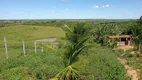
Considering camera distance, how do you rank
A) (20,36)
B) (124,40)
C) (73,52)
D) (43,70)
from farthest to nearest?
1. (20,36)
2. (124,40)
3. (43,70)
4. (73,52)

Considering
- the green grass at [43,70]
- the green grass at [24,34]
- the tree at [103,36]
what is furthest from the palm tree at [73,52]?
the green grass at [24,34]

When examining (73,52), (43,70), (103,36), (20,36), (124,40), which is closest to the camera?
(73,52)

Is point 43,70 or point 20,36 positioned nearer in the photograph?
point 43,70

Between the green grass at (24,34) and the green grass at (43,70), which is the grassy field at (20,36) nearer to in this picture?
the green grass at (24,34)

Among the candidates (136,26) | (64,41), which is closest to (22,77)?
(64,41)

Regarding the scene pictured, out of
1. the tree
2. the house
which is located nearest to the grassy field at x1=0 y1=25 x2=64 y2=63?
the tree

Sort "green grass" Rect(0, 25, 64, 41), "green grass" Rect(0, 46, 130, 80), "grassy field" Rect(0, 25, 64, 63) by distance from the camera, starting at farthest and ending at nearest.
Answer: "green grass" Rect(0, 25, 64, 41), "grassy field" Rect(0, 25, 64, 63), "green grass" Rect(0, 46, 130, 80)

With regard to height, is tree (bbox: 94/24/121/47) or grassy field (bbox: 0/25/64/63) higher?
tree (bbox: 94/24/121/47)

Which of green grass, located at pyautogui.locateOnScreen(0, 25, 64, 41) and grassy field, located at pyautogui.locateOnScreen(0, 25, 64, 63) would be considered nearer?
grassy field, located at pyautogui.locateOnScreen(0, 25, 64, 63)

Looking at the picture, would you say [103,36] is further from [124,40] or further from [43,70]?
[43,70]

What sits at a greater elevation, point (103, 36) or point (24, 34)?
point (103, 36)

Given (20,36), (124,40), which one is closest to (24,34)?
(20,36)

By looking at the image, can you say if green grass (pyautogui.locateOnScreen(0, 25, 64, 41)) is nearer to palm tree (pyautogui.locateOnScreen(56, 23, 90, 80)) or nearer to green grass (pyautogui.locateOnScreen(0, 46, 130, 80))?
green grass (pyautogui.locateOnScreen(0, 46, 130, 80))
